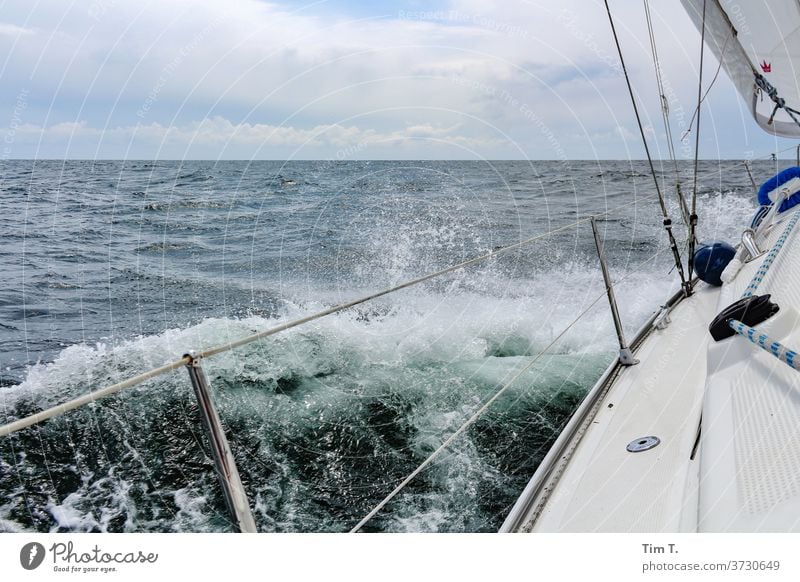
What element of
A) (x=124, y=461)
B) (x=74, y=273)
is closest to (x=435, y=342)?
(x=124, y=461)

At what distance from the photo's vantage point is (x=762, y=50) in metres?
4.07

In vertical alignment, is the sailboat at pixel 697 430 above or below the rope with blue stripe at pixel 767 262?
below

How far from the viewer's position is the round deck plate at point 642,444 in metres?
1.86

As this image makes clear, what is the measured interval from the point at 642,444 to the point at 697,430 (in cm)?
19

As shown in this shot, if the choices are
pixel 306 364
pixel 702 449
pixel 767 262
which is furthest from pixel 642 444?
pixel 306 364

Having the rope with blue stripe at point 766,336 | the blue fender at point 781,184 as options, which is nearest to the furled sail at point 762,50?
the blue fender at point 781,184

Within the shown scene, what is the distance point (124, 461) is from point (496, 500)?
217 cm

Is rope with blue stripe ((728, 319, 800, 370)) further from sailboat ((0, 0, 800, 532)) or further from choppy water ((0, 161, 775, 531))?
choppy water ((0, 161, 775, 531))

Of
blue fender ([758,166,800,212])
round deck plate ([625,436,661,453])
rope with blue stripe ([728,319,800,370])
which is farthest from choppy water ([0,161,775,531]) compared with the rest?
rope with blue stripe ([728,319,800,370])

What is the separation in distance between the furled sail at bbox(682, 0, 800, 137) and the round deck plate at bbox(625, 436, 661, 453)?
341 cm

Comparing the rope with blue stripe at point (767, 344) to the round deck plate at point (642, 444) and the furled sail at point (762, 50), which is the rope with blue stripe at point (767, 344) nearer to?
the round deck plate at point (642, 444)

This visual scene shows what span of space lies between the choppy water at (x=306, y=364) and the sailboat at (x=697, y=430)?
869 mm

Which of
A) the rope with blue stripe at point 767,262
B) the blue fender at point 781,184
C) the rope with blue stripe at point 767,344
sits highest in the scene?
the blue fender at point 781,184

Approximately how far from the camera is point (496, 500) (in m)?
2.79
